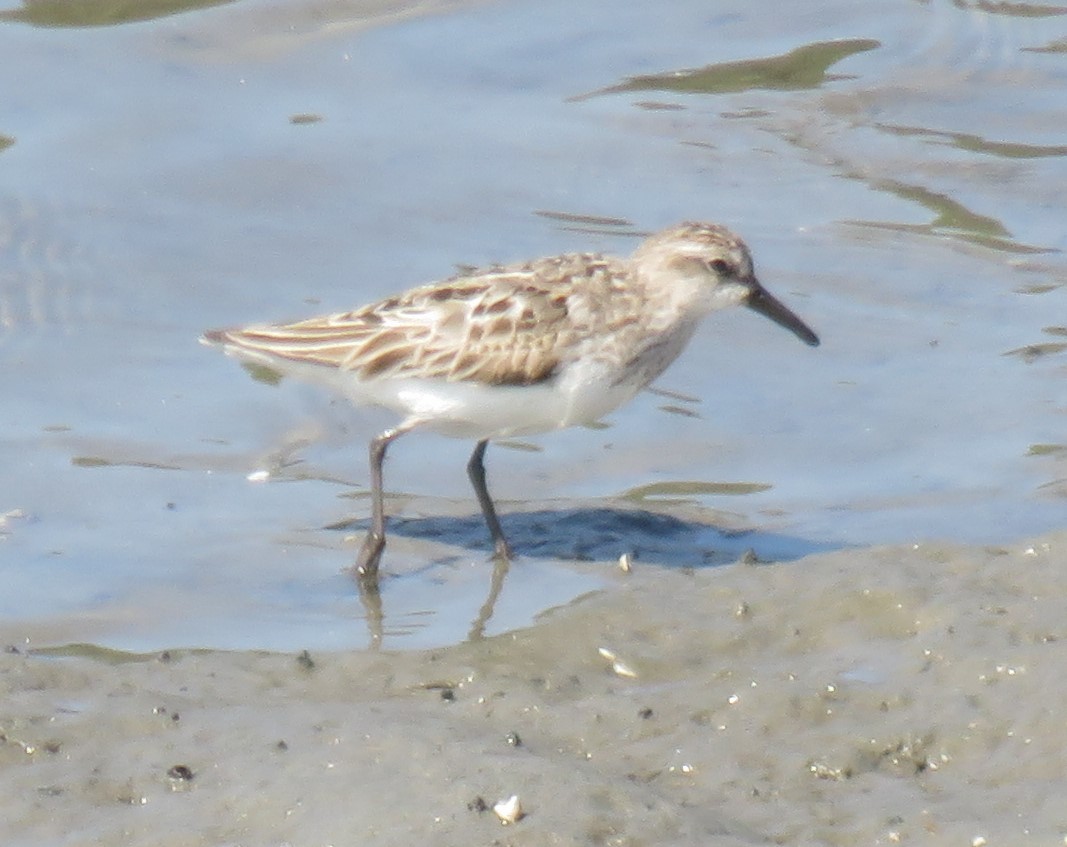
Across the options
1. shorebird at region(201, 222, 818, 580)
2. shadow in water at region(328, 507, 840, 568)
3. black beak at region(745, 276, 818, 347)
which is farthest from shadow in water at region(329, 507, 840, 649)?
black beak at region(745, 276, 818, 347)

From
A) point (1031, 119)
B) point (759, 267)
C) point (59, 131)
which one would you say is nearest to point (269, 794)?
point (759, 267)

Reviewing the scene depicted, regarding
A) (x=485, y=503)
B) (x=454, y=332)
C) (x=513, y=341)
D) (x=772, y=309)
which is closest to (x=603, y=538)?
(x=485, y=503)

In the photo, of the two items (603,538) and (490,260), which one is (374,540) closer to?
(603,538)

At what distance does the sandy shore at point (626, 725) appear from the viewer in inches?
202

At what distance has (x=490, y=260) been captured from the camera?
1068cm

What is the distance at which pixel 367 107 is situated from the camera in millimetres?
12547

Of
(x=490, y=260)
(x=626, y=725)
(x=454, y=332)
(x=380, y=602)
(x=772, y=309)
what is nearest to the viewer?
(x=626, y=725)

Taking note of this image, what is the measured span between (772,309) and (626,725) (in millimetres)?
2957

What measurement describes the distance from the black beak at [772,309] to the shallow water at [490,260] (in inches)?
27.5

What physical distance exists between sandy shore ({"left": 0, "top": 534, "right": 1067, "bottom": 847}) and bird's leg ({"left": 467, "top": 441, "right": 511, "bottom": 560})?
82 centimetres

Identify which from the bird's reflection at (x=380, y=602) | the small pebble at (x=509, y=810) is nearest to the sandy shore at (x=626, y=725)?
the small pebble at (x=509, y=810)

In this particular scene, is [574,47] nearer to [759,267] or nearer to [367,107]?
[367,107]

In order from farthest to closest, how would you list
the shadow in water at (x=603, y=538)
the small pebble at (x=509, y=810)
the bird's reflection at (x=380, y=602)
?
the shadow in water at (x=603, y=538)
the bird's reflection at (x=380, y=602)
the small pebble at (x=509, y=810)

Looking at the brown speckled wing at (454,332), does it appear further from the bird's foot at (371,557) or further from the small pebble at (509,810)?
the small pebble at (509,810)
